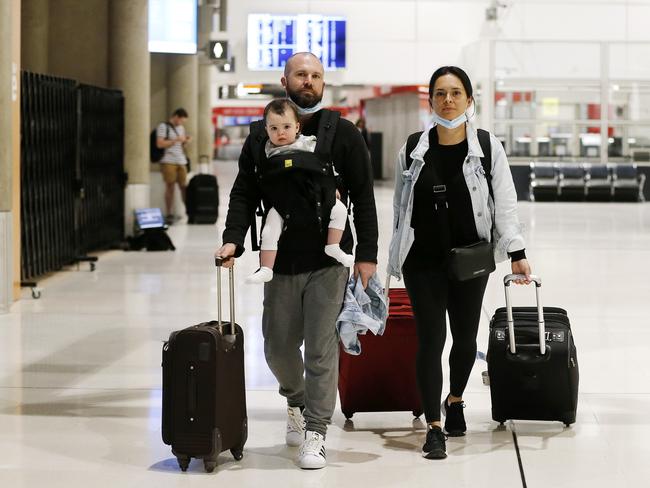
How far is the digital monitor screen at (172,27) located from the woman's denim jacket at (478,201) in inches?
656

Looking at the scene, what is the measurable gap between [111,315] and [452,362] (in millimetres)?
4942

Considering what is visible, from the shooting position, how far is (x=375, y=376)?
20.2 feet

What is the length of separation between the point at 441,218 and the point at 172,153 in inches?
658

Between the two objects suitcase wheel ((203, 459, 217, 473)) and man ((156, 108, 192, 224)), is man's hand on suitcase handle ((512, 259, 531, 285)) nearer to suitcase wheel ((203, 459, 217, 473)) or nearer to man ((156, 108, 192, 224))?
suitcase wheel ((203, 459, 217, 473))

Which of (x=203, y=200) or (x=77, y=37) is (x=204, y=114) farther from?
(x=77, y=37)

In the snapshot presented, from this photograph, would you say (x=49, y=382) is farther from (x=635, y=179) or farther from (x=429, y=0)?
(x=429, y=0)

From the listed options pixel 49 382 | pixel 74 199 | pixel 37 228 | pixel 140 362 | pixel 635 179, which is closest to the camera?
pixel 49 382

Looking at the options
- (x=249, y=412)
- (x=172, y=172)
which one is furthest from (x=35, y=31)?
(x=249, y=412)

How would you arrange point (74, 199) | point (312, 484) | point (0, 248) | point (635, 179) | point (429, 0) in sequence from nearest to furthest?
1. point (312, 484)
2. point (0, 248)
3. point (74, 199)
4. point (635, 179)
5. point (429, 0)

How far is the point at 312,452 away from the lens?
17.4 ft

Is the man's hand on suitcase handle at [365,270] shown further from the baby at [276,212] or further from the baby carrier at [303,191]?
the baby carrier at [303,191]

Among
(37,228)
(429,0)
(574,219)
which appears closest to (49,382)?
(37,228)

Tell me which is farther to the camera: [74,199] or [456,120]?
[74,199]

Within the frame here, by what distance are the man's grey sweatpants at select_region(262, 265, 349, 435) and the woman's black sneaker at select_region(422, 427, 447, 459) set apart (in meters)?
0.47
